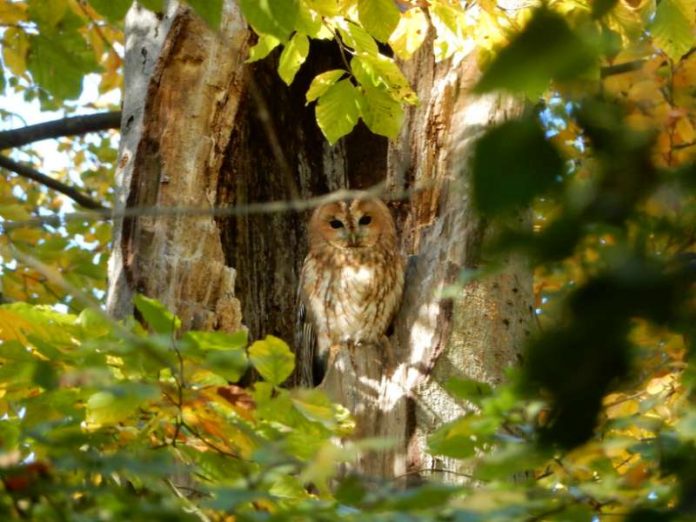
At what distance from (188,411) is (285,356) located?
24 cm

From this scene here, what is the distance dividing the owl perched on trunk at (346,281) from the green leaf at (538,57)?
314 centimetres

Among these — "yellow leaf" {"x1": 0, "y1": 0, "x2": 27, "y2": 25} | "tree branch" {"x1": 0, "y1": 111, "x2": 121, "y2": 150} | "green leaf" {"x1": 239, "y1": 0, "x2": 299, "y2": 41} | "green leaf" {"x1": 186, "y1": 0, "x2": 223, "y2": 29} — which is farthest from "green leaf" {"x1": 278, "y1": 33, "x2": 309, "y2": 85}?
"yellow leaf" {"x1": 0, "y1": 0, "x2": 27, "y2": 25}

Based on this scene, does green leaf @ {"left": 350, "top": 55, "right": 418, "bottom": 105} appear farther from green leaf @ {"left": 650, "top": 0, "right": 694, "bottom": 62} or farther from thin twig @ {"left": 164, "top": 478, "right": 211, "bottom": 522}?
thin twig @ {"left": 164, "top": 478, "right": 211, "bottom": 522}

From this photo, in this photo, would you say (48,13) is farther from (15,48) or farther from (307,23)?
(307,23)

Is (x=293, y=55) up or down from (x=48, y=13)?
down

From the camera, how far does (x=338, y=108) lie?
3172mm

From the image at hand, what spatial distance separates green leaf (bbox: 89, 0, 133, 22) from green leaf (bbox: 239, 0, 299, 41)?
11.2 inches

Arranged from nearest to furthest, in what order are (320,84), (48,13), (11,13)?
(320,84)
(48,13)
(11,13)

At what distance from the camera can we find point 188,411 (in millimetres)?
2068

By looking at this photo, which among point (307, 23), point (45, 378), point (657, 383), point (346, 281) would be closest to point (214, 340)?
point (45, 378)

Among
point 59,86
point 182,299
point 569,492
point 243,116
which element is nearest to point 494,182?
point 569,492

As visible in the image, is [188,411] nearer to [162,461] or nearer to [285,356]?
[285,356]

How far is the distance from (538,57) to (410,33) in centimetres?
249

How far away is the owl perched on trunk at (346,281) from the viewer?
412cm
